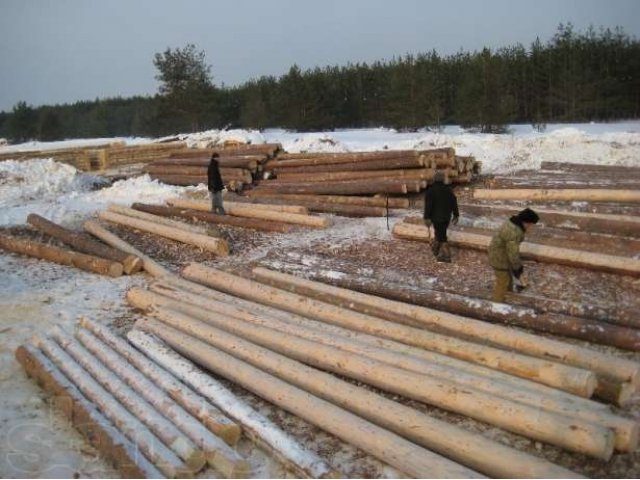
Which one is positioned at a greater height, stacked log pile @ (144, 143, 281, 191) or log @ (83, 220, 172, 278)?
stacked log pile @ (144, 143, 281, 191)

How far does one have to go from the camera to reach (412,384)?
5.24 meters

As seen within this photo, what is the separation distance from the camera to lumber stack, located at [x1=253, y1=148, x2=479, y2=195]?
14.3 meters

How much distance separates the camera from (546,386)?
5000mm

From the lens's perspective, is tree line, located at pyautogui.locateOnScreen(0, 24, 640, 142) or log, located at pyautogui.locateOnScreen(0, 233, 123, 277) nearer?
log, located at pyautogui.locateOnScreen(0, 233, 123, 277)

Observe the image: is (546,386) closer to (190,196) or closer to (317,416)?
(317,416)

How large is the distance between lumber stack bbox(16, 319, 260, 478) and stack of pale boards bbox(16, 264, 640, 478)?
16mm

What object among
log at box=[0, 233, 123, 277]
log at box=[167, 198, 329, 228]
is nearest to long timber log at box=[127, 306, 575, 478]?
log at box=[0, 233, 123, 277]

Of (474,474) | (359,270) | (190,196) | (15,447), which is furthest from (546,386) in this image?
(190,196)

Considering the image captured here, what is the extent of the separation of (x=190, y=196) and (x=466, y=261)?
994 centimetres

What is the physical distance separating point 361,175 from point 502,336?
10.3 meters

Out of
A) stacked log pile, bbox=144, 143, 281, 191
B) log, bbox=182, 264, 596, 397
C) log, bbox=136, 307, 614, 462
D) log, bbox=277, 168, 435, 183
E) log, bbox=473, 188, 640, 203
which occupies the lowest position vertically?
log, bbox=136, 307, 614, 462

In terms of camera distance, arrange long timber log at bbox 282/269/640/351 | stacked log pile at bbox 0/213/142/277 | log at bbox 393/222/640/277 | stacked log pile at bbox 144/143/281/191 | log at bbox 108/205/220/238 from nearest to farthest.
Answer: long timber log at bbox 282/269/640/351 → log at bbox 393/222/640/277 → stacked log pile at bbox 0/213/142/277 → log at bbox 108/205/220/238 → stacked log pile at bbox 144/143/281/191

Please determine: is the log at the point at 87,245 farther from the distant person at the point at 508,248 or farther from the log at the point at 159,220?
the distant person at the point at 508,248

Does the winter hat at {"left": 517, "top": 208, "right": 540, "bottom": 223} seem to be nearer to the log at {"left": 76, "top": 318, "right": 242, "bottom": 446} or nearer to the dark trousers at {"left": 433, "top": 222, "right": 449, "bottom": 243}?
the dark trousers at {"left": 433, "top": 222, "right": 449, "bottom": 243}
